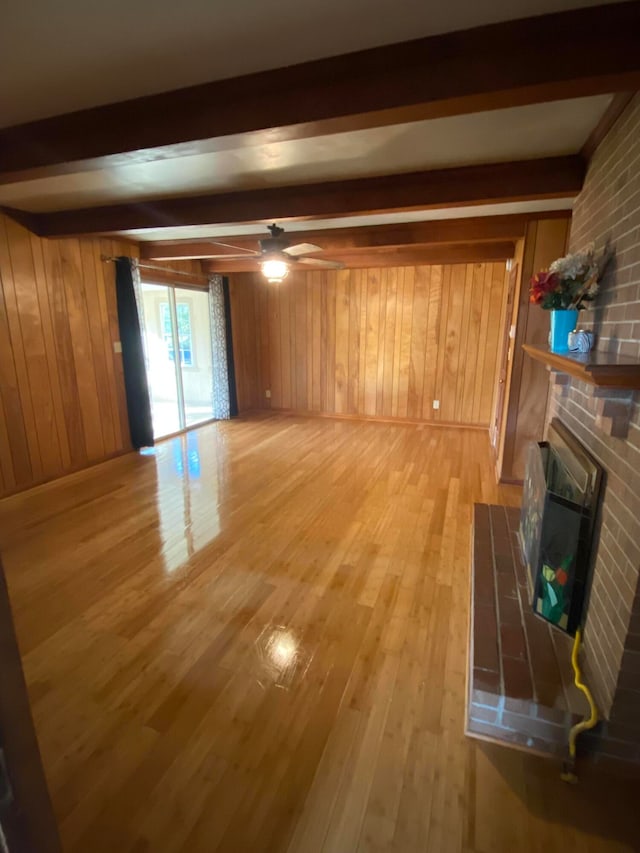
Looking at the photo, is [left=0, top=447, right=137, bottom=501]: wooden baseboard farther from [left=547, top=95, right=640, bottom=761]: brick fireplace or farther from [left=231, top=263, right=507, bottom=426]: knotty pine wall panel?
[left=547, top=95, right=640, bottom=761]: brick fireplace

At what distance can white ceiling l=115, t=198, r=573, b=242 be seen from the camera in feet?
10.3

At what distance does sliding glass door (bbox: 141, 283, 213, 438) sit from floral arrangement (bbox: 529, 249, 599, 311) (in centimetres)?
482

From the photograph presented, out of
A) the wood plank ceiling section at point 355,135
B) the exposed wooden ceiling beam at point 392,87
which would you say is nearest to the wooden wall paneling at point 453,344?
the wood plank ceiling section at point 355,135

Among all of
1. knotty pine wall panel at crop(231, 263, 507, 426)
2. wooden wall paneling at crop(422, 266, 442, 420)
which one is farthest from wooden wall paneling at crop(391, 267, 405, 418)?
wooden wall paneling at crop(422, 266, 442, 420)

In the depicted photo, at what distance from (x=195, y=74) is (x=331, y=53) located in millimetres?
523

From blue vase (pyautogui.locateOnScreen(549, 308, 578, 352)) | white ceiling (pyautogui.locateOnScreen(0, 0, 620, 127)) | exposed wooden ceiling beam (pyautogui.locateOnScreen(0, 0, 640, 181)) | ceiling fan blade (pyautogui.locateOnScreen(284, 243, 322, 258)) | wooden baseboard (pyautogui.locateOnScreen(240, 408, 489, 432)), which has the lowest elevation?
wooden baseboard (pyautogui.locateOnScreen(240, 408, 489, 432))

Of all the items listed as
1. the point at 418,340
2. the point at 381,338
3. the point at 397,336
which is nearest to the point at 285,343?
the point at 381,338

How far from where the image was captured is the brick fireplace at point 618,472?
4.57 feet

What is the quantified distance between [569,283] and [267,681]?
222 cm

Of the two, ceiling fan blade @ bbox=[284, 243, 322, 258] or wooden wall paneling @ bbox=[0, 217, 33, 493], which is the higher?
ceiling fan blade @ bbox=[284, 243, 322, 258]

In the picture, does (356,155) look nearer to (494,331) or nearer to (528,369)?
(528,369)

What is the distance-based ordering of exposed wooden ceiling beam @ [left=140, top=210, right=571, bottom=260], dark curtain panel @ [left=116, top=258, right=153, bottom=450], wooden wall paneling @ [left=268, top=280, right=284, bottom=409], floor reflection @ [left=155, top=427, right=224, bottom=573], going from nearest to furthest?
floor reflection @ [left=155, top=427, right=224, bottom=573], exposed wooden ceiling beam @ [left=140, top=210, right=571, bottom=260], dark curtain panel @ [left=116, top=258, right=153, bottom=450], wooden wall paneling @ [left=268, top=280, right=284, bottom=409]

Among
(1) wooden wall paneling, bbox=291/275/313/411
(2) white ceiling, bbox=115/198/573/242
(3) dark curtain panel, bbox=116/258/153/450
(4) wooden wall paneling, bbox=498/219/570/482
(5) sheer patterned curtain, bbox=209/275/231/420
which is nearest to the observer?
(2) white ceiling, bbox=115/198/573/242

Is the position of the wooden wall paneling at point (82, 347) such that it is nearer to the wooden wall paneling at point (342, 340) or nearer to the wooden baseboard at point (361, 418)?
the wooden baseboard at point (361, 418)
